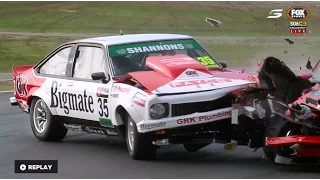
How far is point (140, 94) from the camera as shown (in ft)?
30.8

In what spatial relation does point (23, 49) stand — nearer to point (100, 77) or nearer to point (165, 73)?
point (100, 77)

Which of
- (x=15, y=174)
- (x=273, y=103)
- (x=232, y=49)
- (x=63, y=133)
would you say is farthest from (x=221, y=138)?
(x=232, y=49)

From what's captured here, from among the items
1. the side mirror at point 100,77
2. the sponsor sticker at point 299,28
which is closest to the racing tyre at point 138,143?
the side mirror at point 100,77

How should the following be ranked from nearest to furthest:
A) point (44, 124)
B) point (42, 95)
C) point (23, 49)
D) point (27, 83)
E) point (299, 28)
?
point (42, 95) < point (44, 124) < point (27, 83) < point (299, 28) < point (23, 49)

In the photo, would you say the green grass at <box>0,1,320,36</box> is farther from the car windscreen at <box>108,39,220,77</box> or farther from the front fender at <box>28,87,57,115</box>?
the car windscreen at <box>108,39,220,77</box>

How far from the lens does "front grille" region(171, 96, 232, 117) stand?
9258 mm

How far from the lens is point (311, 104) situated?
29.1 ft

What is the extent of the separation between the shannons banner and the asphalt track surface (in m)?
1.35

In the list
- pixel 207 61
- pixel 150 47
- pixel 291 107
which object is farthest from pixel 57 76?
pixel 291 107

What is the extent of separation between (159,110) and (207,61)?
196 centimetres

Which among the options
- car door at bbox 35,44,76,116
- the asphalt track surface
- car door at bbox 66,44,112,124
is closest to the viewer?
the asphalt track surface

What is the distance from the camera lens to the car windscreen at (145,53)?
10547mm

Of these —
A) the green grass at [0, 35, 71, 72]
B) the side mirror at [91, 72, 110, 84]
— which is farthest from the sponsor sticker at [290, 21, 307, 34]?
the green grass at [0, 35, 71, 72]

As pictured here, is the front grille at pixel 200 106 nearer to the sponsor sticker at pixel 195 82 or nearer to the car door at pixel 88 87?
the sponsor sticker at pixel 195 82
